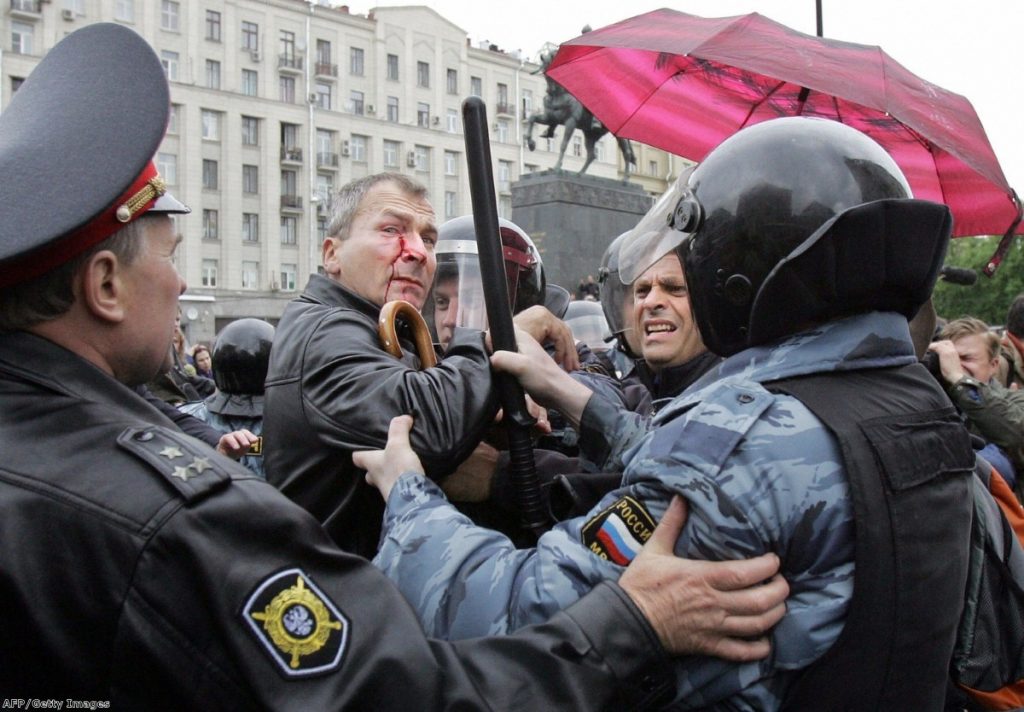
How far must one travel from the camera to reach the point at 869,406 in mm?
1593

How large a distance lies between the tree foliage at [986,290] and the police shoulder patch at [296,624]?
1484 inches

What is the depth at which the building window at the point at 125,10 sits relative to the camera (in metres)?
41.1

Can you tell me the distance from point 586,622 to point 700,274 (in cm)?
71

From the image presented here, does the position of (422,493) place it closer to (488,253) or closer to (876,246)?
(488,253)

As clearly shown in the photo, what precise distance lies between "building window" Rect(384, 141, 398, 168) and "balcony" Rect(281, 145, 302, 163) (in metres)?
4.80

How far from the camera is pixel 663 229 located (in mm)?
2113

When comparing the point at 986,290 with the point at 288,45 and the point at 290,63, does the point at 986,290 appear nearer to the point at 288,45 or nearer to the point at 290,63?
the point at 290,63

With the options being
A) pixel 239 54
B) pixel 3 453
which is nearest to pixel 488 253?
pixel 3 453

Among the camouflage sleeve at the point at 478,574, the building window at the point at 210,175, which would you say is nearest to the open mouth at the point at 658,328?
the camouflage sleeve at the point at 478,574

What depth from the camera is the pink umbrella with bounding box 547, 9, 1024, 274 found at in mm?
3352

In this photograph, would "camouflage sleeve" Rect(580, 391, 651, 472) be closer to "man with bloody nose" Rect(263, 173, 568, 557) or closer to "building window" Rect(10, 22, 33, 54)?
"man with bloody nose" Rect(263, 173, 568, 557)

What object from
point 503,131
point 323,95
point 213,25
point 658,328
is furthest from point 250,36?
point 658,328

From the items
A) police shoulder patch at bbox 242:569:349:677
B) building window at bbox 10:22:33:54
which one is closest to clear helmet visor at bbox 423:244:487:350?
police shoulder patch at bbox 242:569:349:677

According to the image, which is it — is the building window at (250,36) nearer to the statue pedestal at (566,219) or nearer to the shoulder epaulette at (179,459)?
the statue pedestal at (566,219)
